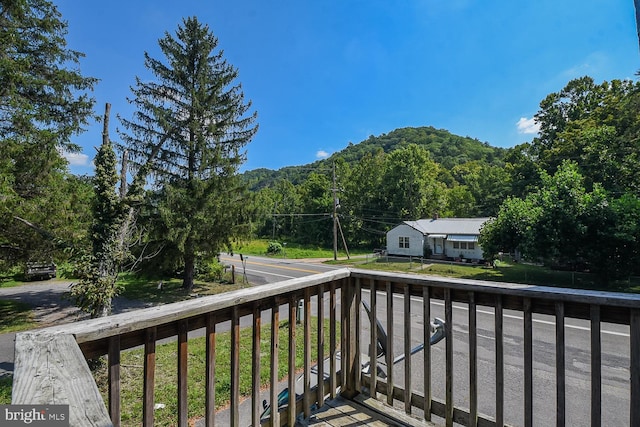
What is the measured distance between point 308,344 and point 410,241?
2249 cm

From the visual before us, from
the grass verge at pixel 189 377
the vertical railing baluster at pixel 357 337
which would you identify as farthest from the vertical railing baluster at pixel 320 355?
the grass verge at pixel 189 377

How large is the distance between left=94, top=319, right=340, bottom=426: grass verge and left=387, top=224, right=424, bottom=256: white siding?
1843 centimetres

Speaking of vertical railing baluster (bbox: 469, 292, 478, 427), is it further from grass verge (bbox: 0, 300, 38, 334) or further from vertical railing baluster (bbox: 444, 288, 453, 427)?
grass verge (bbox: 0, 300, 38, 334)

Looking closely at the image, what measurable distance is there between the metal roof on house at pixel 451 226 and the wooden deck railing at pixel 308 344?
20.6 metres

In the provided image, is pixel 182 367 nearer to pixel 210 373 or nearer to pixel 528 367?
pixel 210 373

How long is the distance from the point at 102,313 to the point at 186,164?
6.16 m

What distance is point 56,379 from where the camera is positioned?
0.73 metres

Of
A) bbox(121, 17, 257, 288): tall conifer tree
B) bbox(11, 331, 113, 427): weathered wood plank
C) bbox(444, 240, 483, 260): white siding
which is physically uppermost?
bbox(121, 17, 257, 288): tall conifer tree

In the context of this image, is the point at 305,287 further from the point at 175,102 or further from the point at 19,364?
the point at 175,102

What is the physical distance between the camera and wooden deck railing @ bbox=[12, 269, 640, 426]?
77 centimetres

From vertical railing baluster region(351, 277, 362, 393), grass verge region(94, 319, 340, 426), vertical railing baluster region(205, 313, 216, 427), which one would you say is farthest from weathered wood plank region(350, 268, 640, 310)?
grass verge region(94, 319, 340, 426)

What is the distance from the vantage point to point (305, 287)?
6.20 feet

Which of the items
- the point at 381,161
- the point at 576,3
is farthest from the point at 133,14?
the point at 381,161

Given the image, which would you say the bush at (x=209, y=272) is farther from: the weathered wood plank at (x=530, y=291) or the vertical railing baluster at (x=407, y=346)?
the weathered wood plank at (x=530, y=291)
